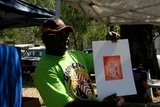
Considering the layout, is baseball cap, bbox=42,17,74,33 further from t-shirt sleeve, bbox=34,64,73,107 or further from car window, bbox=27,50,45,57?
car window, bbox=27,50,45,57

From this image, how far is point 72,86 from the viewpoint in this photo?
73.2 inches

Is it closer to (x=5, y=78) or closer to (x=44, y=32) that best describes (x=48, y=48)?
(x=44, y=32)

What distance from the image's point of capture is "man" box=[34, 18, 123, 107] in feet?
5.64

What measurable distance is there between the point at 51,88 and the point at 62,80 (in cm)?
13

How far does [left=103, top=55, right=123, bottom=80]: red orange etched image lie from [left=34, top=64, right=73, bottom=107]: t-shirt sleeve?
341 mm

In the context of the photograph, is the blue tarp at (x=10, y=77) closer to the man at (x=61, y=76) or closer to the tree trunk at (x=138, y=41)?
the man at (x=61, y=76)

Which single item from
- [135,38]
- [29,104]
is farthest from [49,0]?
[29,104]

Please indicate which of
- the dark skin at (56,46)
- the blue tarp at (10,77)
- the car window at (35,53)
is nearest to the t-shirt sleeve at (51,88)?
the dark skin at (56,46)

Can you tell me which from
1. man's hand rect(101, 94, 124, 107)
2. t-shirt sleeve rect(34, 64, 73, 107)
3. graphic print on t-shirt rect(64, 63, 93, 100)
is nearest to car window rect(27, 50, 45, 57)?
graphic print on t-shirt rect(64, 63, 93, 100)

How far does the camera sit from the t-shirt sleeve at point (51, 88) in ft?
5.63

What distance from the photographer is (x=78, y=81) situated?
193 cm

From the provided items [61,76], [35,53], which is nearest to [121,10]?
[61,76]

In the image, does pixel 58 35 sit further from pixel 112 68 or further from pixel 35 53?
pixel 35 53

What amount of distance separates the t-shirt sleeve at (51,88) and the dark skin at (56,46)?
20cm
